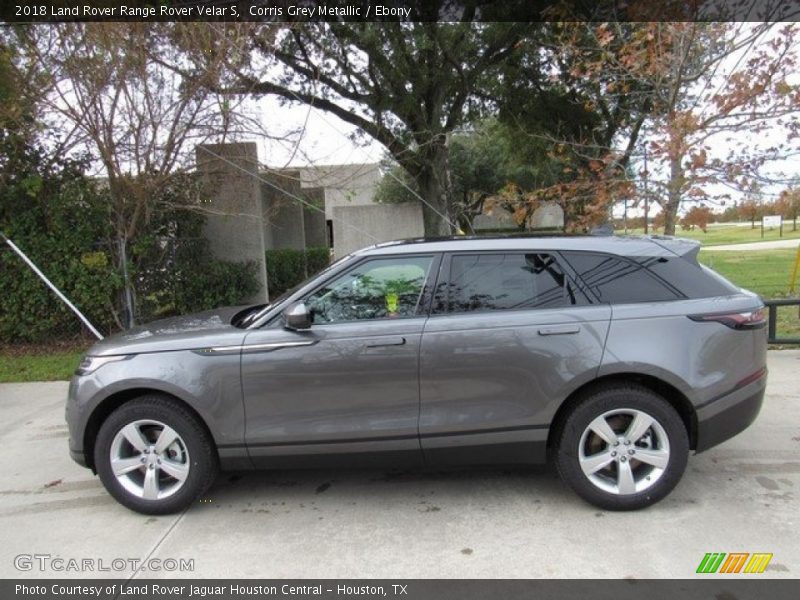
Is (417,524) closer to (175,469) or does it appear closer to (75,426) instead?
(175,469)

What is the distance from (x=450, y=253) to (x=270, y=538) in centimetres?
201

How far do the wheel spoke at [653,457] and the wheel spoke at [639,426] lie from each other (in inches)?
3.2

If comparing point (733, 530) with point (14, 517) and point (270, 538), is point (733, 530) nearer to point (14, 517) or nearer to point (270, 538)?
point (270, 538)

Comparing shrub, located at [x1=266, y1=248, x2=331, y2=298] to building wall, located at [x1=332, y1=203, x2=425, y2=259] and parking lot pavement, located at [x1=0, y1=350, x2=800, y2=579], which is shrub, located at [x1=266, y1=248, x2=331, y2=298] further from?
parking lot pavement, located at [x1=0, y1=350, x2=800, y2=579]

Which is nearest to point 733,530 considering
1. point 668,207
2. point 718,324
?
point 718,324

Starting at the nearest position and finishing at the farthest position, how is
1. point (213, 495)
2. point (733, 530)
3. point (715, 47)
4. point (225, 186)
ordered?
point (733, 530) < point (213, 495) < point (715, 47) < point (225, 186)

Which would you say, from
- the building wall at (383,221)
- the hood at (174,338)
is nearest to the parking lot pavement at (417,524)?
the hood at (174,338)

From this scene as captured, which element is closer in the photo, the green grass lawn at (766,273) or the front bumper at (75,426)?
the front bumper at (75,426)

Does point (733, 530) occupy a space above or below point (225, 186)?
below

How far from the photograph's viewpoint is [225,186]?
9250mm

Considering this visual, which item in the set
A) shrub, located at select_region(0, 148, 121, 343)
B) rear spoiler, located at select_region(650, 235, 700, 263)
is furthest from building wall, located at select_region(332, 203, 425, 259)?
rear spoiler, located at select_region(650, 235, 700, 263)

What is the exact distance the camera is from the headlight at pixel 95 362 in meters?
3.63

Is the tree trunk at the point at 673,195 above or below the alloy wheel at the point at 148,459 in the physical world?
above
